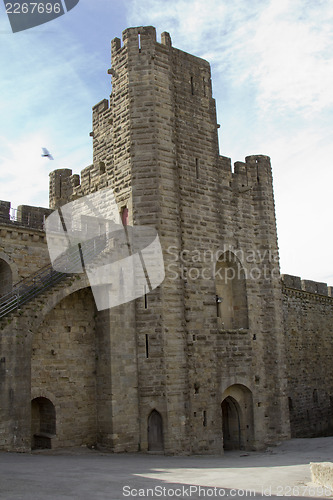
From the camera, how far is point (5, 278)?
1452 centimetres

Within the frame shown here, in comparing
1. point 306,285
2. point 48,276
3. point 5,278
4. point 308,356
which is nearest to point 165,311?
point 48,276

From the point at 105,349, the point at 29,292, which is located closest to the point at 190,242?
the point at 105,349

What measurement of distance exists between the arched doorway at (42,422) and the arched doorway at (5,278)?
3.26 metres

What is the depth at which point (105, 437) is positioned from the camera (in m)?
13.9

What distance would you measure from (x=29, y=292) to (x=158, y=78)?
26.4 feet

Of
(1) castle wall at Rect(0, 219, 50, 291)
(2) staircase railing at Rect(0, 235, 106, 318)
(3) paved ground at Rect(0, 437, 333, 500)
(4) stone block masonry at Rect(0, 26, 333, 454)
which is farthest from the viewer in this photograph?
(1) castle wall at Rect(0, 219, 50, 291)

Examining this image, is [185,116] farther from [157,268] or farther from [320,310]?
[320,310]

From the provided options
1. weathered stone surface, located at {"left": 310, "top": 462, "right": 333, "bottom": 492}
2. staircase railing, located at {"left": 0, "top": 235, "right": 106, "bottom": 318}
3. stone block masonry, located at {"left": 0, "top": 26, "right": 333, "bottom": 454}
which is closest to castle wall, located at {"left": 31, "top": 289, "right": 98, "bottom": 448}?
stone block masonry, located at {"left": 0, "top": 26, "right": 333, "bottom": 454}

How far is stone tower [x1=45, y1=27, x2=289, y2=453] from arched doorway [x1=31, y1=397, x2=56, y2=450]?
1.39 meters

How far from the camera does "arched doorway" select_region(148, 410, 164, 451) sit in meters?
14.2

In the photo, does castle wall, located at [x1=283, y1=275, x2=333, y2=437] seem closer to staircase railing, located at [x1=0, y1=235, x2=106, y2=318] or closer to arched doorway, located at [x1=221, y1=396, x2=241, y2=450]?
arched doorway, located at [x1=221, y1=396, x2=241, y2=450]

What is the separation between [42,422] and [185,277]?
5979 millimetres

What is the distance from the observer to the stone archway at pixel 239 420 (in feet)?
55.3

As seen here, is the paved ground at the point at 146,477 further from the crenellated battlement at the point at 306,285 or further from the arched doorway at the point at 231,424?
the crenellated battlement at the point at 306,285
